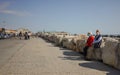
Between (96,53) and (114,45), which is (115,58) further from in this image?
(96,53)

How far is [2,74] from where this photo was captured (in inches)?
322

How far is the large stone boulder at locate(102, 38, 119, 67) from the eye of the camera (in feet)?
33.0

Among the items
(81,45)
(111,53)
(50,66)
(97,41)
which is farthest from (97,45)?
(81,45)

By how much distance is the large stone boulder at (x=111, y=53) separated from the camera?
10.0 meters

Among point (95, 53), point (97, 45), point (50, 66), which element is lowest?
point (50, 66)

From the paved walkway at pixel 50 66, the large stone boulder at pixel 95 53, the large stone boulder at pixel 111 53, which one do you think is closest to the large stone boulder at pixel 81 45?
the paved walkway at pixel 50 66

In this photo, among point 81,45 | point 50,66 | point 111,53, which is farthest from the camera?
point 81,45

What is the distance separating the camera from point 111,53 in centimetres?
1047

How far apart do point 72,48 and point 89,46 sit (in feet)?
22.7

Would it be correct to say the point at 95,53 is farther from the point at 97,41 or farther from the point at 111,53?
the point at 111,53

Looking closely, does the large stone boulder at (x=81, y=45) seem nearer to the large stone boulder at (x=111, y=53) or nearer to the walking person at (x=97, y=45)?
the walking person at (x=97, y=45)

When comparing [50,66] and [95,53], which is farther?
[95,53]

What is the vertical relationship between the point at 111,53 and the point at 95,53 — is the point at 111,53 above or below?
above

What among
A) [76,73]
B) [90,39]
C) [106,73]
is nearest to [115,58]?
[106,73]
